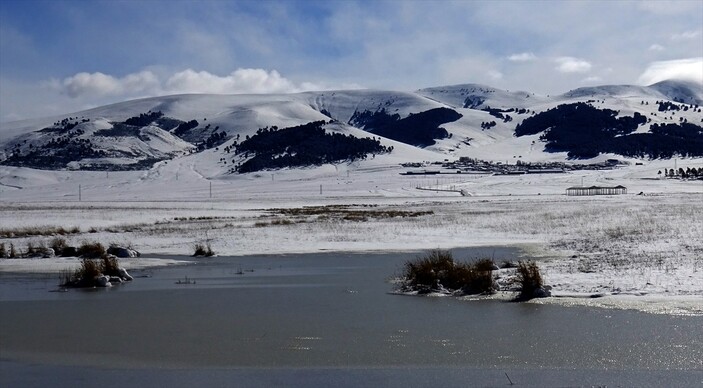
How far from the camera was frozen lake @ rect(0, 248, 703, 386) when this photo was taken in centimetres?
1307

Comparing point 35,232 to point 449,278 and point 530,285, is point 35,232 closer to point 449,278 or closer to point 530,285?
point 449,278

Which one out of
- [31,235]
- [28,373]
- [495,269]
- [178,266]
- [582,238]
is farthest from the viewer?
[31,235]

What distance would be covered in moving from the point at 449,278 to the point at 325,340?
8230 millimetres

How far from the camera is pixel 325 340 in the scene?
51.8 ft

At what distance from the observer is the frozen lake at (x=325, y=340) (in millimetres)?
13070

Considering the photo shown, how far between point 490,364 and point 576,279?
1006 centimetres

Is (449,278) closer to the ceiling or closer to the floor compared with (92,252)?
closer to the floor

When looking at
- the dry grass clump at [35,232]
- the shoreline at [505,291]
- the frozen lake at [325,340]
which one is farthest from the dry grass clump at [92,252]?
the dry grass clump at [35,232]

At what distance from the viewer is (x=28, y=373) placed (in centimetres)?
1334

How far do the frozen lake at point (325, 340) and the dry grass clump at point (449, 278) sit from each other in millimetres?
989

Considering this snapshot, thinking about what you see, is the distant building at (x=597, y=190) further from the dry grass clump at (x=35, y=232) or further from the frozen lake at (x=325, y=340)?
the frozen lake at (x=325, y=340)

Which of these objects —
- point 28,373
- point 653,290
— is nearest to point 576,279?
point 653,290

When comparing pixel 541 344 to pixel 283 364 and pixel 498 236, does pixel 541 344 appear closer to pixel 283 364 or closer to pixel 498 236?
pixel 283 364

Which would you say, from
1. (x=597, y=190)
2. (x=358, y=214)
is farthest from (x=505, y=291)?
(x=597, y=190)
